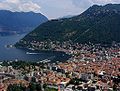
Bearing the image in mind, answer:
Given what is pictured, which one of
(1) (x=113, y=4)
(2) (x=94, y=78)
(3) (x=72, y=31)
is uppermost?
(1) (x=113, y=4)

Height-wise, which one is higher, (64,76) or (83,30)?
(83,30)

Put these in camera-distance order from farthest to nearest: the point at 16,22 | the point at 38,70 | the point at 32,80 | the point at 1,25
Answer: the point at 16,22 → the point at 1,25 → the point at 38,70 → the point at 32,80

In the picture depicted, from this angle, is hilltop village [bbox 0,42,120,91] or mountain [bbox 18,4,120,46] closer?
hilltop village [bbox 0,42,120,91]

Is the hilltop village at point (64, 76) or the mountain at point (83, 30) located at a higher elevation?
the mountain at point (83, 30)

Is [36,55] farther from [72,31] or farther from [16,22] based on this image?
[16,22]

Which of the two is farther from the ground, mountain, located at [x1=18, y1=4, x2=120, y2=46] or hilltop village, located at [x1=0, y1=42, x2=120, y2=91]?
mountain, located at [x1=18, y1=4, x2=120, y2=46]

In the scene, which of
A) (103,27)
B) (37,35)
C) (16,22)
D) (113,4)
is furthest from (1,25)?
(103,27)

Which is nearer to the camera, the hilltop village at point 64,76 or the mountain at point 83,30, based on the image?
the hilltop village at point 64,76

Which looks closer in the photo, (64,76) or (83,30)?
(64,76)
